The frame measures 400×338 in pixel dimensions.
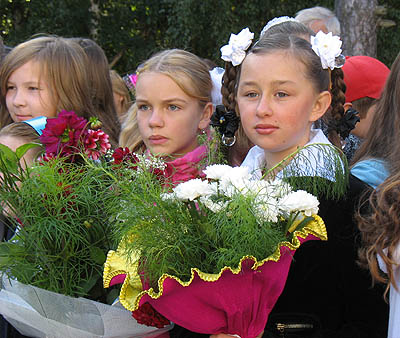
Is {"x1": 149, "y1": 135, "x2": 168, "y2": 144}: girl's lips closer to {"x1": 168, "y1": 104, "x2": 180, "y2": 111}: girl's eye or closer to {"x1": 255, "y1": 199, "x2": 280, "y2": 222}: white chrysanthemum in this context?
{"x1": 168, "y1": 104, "x2": 180, "y2": 111}: girl's eye

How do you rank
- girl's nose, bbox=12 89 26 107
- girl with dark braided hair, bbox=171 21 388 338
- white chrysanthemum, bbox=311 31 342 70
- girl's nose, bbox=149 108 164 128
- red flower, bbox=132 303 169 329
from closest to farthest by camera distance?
red flower, bbox=132 303 169 329
girl with dark braided hair, bbox=171 21 388 338
white chrysanthemum, bbox=311 31 342 70
girl's nose, bbox=149 108 164 128
girl's nose, bbox=12 89 26 107

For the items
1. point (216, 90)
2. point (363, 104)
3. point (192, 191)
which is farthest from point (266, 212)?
point (363, 104)

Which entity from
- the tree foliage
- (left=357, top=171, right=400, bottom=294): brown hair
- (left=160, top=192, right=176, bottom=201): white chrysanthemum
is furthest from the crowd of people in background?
the tree foliage

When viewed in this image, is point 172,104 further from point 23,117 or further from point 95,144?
point 23,117

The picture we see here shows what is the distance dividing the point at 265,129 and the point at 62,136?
0.72 meters

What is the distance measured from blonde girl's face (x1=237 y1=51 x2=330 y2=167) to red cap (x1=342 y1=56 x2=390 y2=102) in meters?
1.63

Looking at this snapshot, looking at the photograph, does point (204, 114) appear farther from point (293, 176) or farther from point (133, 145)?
point (293, 176)

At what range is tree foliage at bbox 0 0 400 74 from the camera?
48.0 feet

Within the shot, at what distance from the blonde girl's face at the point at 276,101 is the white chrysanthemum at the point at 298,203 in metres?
0.60

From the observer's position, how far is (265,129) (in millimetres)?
2254

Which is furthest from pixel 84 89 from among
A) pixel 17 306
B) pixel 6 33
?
pixel 6 33

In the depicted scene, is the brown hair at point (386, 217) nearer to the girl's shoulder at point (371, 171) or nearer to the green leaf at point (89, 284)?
the girl's shoulder at point (371, 171)

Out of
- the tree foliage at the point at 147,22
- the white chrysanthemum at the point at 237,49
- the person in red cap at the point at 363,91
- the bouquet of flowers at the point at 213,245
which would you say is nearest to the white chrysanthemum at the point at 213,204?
the bouquet of flowers at the point at 213,245

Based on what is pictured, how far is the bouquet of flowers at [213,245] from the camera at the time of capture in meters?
1.63
